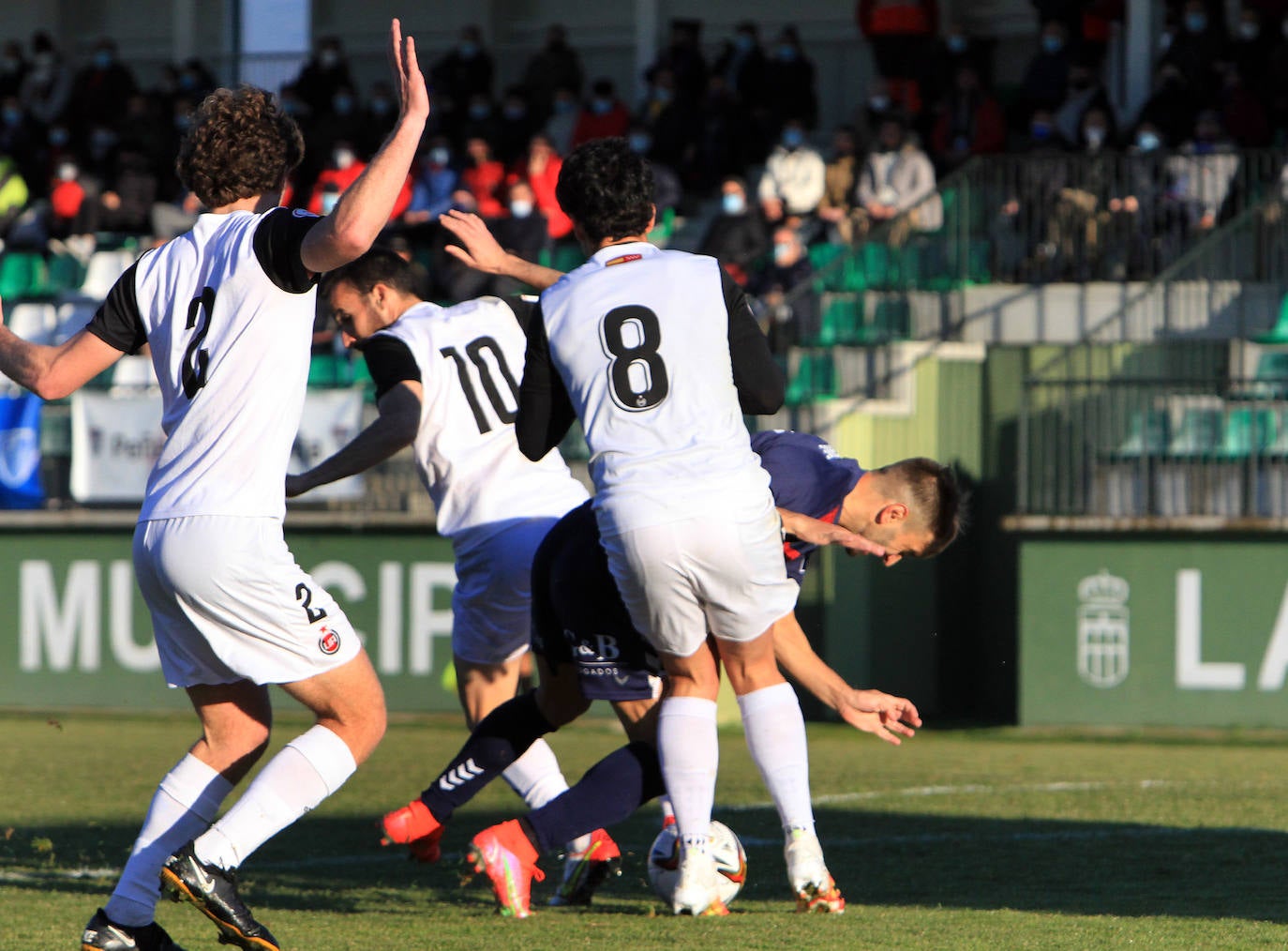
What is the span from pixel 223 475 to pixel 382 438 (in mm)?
1492

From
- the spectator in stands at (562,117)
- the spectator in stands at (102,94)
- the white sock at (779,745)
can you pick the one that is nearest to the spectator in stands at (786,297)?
the spectator in stands at (562,117)

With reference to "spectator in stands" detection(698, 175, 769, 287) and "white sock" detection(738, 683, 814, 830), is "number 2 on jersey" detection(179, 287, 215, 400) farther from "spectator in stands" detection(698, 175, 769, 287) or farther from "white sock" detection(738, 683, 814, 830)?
"spectator in stands" detection(698, 175, 769, 287)

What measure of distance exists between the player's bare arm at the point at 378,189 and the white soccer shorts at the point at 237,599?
2.40 feet

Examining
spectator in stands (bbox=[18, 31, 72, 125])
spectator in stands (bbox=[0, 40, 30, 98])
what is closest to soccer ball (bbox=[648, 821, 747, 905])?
spectator in stands (bbox=[18, 31, 72, 125])

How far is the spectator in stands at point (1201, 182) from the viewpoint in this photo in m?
15.8

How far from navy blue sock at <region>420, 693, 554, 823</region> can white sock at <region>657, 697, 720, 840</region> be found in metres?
0.76

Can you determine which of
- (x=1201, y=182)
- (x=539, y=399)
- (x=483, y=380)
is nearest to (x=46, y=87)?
(x=1201, y=182)

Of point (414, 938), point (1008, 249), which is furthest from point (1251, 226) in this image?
point (414, 938)

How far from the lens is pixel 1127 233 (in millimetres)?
15977

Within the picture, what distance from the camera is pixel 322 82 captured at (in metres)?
22.0

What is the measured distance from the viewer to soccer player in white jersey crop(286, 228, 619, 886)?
254 inches

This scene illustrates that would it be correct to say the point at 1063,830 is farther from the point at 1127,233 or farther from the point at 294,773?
the point at 1127,233

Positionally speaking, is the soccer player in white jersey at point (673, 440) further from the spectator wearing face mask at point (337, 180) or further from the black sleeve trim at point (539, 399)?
the spectator wearing face mask at point (337, 180)

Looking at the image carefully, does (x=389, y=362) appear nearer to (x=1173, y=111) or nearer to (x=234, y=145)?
(x=234, y=145)
